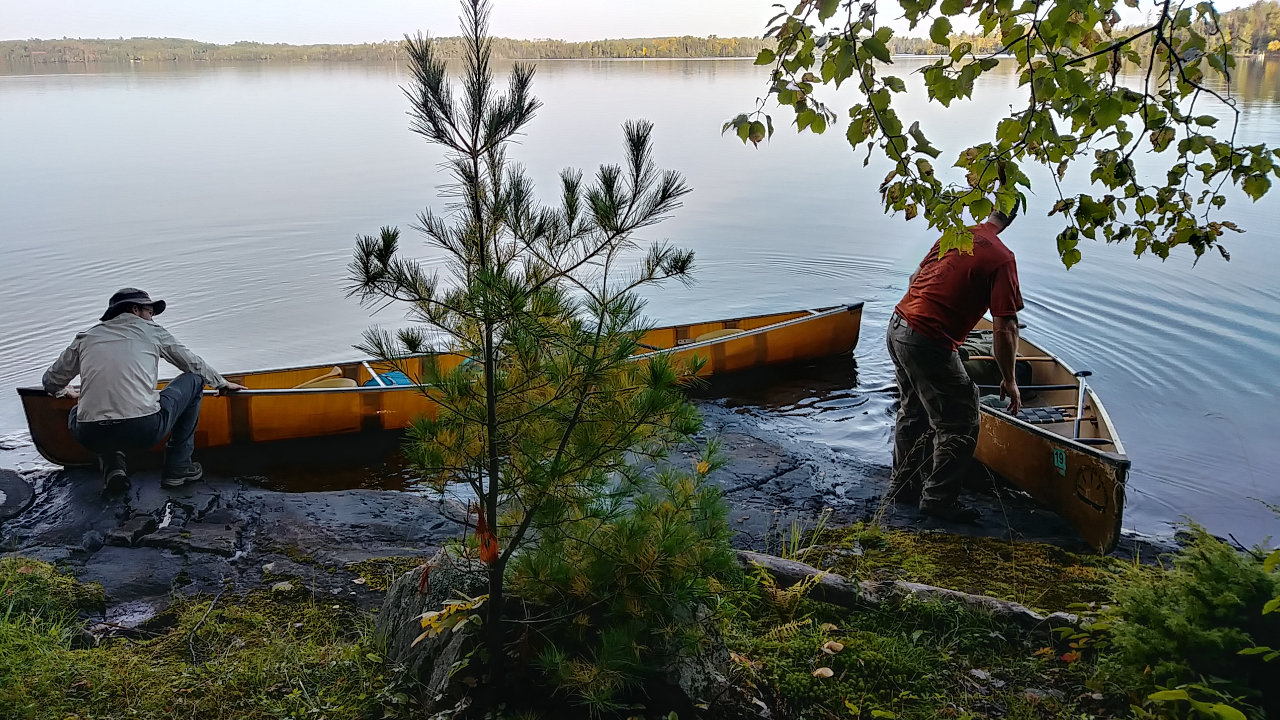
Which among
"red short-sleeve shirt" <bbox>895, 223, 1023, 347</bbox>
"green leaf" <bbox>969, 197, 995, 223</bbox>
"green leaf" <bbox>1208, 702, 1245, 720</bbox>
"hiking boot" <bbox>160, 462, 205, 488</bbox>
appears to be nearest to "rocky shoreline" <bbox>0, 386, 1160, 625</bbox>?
"hiking boot" <bbox>160, 462, 205, 488</bbox>

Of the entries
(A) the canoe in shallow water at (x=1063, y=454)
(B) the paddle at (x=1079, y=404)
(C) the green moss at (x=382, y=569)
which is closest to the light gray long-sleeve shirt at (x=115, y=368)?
(C) the green moss at (x=382, y=569)

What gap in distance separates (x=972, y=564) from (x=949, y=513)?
1093mm

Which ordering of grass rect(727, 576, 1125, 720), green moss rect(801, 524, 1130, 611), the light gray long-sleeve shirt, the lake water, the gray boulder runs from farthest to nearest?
the lake water
the light gray long-sleeve shirt
green moss rect(801, 524, 1130, 611)
grass rect(727, 576, 1125, 720)
the gray boulder

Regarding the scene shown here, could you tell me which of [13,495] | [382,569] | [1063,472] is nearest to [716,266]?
[1063,472]

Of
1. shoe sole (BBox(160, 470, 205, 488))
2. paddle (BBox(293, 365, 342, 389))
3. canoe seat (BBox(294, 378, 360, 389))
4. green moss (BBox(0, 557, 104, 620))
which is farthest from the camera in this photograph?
paddle (BBox(293, 365, 342, 389))

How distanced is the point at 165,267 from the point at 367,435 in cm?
1079

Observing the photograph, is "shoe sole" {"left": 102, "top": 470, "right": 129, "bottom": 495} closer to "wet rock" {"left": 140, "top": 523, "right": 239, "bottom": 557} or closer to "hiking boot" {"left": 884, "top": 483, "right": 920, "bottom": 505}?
"wet rock" {"left": 140, "top": 523, "right": 239, "bottom": 557}

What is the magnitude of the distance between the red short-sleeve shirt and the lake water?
295 centimetres

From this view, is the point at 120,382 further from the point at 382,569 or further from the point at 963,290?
the point at 963,290

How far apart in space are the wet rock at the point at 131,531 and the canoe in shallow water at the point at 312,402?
1635mm

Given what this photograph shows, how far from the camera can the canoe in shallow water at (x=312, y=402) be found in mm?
7762

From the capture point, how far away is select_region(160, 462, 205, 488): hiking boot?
754 centimetres

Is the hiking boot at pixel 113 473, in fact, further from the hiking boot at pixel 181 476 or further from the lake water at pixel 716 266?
the lake water at pixel 716 266

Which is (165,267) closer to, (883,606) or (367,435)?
(367,435)
